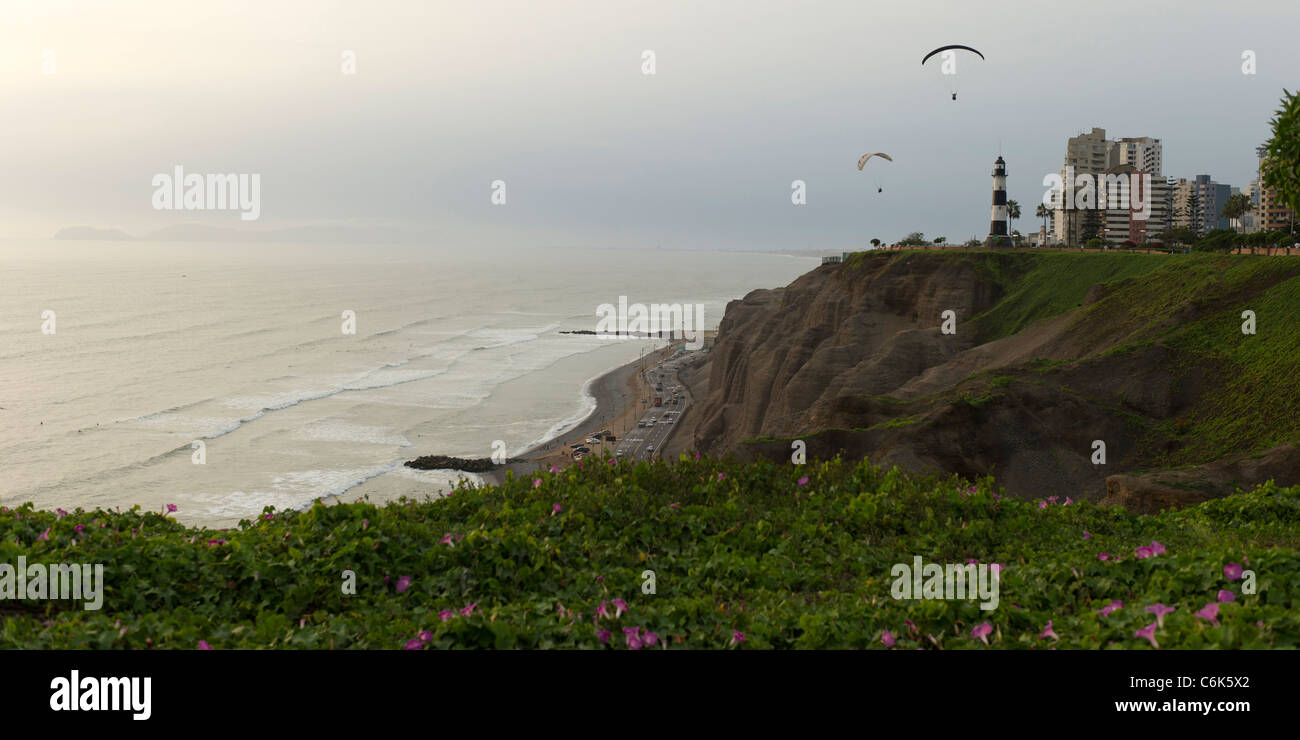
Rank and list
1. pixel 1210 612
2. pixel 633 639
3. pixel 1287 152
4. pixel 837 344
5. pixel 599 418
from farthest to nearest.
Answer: pixel 599 418, pixel 837 344, pixel 1287 152, pixel 633 639, pixel 1210 612

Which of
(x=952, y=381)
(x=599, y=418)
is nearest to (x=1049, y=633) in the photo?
(x=952, y=381)

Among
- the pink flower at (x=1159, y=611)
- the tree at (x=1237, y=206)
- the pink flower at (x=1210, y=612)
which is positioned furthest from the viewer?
the tree at (x=1237, y=206)

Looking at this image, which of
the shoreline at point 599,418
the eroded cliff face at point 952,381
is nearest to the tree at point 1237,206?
the eroded cliff face at point 952,381

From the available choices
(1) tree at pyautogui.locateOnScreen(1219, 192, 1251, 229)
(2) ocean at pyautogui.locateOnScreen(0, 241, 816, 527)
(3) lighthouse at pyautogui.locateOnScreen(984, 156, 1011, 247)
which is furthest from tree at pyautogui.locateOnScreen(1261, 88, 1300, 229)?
(1) tree at pyautogui.locateOnScreen(1219, 192, 1251, 229)

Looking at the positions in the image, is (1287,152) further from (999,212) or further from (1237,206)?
(1237,206)

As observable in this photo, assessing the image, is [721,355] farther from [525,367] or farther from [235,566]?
[235,566]

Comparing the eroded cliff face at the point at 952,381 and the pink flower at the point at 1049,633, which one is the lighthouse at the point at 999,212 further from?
the pink flower at the point at 1049,633

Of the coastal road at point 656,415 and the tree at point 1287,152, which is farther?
the coastal road at point 656,415
